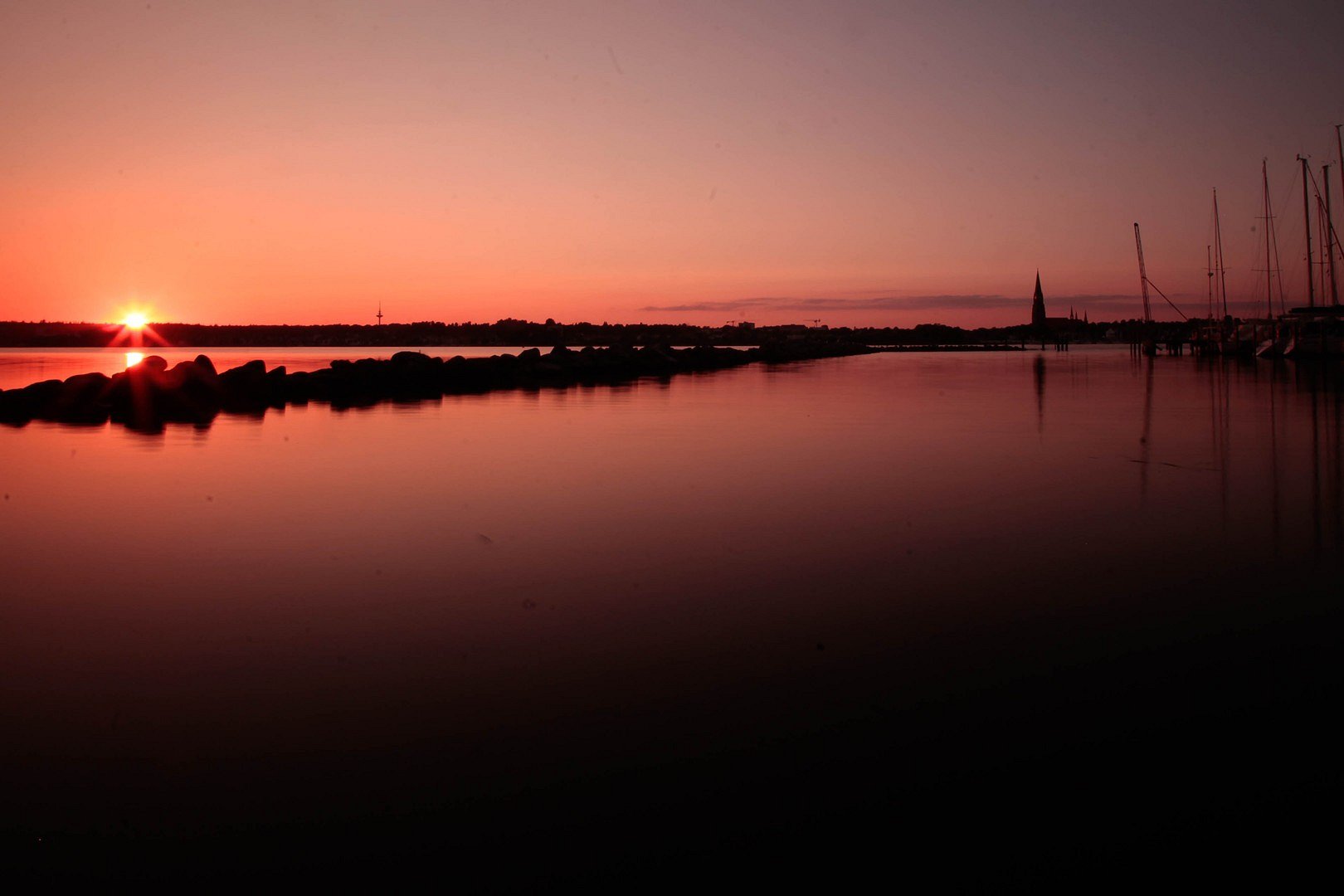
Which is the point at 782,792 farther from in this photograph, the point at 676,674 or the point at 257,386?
the point at 257,386

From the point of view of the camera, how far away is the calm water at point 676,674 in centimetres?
318

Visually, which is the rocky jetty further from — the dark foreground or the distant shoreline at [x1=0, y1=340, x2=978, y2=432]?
the dark foreground

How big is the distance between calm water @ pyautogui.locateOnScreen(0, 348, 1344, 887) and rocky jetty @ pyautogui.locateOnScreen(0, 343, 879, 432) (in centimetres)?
1047

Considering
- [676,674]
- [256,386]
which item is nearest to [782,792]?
[676,674]

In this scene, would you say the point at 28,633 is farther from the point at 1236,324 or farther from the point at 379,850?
the point at 1236,324

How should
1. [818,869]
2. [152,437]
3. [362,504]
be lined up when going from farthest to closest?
[152,437], [362,504], [818,869]

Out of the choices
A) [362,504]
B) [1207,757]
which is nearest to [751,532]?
[362,504]

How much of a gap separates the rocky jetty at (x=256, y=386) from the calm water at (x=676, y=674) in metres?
10.5

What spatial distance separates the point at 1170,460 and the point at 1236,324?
5651 cm

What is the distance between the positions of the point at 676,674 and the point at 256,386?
20996mm

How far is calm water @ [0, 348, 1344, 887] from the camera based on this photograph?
10.4ft

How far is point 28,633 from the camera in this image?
17.5 ft

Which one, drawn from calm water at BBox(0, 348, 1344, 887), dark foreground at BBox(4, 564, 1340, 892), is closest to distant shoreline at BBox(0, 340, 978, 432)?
calm water at BBox(0, 348, 1344, 887)

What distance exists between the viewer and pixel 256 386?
915 inches
